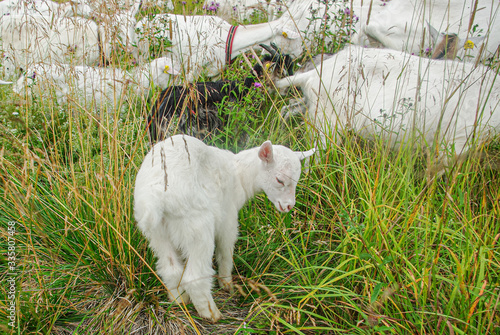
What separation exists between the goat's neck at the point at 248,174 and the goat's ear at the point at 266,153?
0.10 metres

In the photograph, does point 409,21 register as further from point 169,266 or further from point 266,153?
point 169,266

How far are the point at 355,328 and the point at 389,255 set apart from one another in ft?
1.38

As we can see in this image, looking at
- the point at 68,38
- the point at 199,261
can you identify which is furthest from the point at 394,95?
the point at 68,38

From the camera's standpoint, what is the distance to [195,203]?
1.92 metres

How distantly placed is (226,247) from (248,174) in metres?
0.51

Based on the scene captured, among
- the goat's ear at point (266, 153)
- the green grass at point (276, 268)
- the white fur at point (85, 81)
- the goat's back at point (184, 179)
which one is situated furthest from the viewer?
the white fur at point (85, 81)

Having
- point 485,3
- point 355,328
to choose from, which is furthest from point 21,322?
point 485,3

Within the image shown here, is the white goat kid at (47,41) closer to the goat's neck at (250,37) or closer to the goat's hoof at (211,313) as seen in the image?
the goat's neck at (250,37)

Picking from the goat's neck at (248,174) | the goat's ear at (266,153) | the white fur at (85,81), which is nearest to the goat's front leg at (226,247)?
the goat's neck at (248,174)

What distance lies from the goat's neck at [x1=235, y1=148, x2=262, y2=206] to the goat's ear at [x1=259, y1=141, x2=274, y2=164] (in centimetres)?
10

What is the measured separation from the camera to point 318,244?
7.91ft

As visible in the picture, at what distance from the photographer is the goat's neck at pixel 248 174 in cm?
247

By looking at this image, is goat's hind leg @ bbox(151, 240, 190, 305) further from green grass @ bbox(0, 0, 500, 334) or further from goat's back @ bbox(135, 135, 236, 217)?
goat's back @ bbox(135, 135, 236, 217)

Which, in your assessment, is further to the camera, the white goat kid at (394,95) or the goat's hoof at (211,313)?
the white goat kid at (394,95)
